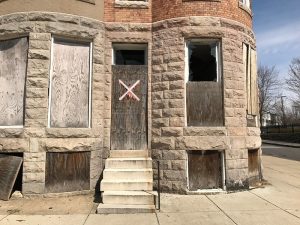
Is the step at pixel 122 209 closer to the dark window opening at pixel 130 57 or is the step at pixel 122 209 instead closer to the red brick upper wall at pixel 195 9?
the dark window opening at pixel 130 57

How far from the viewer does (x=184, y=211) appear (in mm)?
7547

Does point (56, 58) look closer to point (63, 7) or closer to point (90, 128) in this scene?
point (63, 7)

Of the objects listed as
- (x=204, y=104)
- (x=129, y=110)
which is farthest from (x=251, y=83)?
(x=129, y=110)

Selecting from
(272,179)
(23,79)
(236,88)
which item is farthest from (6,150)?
(272,179)

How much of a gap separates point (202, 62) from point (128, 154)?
3.56 metres

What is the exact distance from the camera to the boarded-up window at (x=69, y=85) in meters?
9.42

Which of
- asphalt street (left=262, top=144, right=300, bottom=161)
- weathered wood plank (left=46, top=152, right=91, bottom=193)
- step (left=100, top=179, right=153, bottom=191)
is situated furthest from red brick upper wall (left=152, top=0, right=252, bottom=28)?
asphalt street (left=262, top=144, right=300, bottom=161)

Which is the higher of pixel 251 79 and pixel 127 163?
pixel 251 79

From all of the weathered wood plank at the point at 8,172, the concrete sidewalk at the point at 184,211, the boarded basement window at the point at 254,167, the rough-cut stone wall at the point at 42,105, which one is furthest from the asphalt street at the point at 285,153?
the weathered wood plank at the point at 8,172

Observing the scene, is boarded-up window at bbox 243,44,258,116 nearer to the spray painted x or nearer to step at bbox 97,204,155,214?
the spray painted x

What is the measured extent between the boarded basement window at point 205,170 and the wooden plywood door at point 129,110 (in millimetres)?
1548

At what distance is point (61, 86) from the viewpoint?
9547 mm

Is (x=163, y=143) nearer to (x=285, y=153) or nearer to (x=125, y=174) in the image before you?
(x=125, y=174)

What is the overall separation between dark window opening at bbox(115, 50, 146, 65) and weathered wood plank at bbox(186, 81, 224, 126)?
188cm
